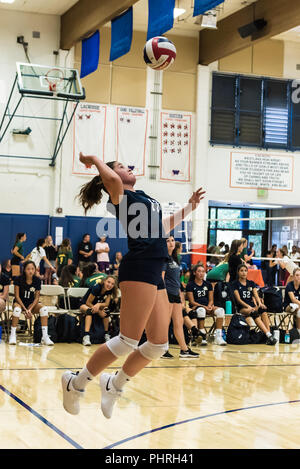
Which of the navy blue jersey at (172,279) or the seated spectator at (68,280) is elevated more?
the navy blue jersey at (172,279)

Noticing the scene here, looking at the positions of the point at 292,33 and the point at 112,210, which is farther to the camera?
the point at 292,33

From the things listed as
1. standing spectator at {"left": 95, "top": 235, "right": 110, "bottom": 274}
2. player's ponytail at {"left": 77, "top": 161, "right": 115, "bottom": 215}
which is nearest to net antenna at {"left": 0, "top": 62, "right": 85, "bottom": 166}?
standing spectator at {"left": 95, "top": 235, "right": 110, "bottom": 274}

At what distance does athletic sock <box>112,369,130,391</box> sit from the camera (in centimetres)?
422

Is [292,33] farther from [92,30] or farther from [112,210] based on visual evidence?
[112,210]

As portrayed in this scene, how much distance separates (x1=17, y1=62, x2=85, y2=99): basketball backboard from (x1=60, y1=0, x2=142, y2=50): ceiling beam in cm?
162

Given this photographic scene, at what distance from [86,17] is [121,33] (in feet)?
7.15

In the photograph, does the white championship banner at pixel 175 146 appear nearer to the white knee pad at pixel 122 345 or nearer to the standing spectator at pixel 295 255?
the standing spectator at pixel 295 255

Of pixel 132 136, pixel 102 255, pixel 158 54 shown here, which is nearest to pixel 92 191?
pixel 158 54

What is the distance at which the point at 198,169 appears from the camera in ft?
63.3

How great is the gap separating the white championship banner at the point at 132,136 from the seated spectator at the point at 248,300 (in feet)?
28.2

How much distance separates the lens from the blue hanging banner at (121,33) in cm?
1428

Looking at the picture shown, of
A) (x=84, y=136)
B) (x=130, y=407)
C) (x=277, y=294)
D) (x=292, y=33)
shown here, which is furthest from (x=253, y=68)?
(x=130, y=407)

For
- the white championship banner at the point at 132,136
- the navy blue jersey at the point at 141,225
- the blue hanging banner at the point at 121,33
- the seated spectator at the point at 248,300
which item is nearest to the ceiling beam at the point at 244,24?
the white championship banner at the point at 132,136

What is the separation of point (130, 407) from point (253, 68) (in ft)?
52.3
